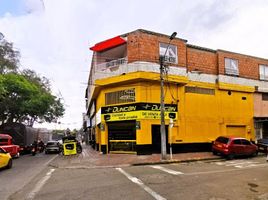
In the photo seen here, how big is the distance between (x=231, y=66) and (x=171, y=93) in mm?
8006

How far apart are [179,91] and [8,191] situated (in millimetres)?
18909

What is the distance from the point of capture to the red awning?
2719 cm

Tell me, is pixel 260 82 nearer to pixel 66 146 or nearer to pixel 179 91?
pixel 179 91

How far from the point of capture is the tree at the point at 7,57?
4269 centimetres

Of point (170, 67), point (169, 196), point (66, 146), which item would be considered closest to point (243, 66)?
point (170, 67)

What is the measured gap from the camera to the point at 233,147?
79.1 ft

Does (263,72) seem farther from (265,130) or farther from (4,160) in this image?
(4,160)

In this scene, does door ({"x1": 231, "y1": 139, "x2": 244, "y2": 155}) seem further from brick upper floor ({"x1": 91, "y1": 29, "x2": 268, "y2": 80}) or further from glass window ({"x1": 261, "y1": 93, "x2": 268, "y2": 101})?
glass window ({"x1": 261, "y1": 93, "x2": 268, "y2": 101})

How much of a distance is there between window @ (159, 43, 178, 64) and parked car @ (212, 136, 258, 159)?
7.56 metres

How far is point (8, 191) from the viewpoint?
453 inches

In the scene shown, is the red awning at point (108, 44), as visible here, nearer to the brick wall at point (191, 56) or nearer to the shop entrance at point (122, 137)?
the brick wall at point (191, 56)

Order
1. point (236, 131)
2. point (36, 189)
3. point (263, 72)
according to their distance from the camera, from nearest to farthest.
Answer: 1. point (36, 189)
2. point (236, 131)
3. point (263, 72)

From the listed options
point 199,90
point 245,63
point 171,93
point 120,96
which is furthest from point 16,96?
point 245,63

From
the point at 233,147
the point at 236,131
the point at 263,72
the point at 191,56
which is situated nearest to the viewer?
the point at 233,147
